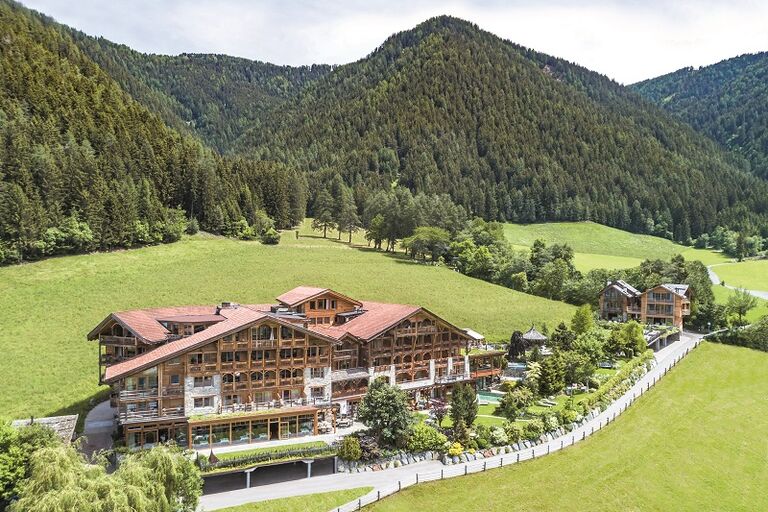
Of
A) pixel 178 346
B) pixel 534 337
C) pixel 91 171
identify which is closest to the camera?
pixel 178 346

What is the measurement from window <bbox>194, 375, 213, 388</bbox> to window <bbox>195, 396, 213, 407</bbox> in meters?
0.96

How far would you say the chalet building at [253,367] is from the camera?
1715 inches

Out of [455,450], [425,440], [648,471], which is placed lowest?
[648,471]

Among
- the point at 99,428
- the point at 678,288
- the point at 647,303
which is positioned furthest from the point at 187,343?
the point at 678,288

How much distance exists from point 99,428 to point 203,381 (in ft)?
30.9

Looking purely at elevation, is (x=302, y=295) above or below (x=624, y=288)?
above

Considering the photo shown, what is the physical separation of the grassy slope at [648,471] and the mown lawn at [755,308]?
131ft

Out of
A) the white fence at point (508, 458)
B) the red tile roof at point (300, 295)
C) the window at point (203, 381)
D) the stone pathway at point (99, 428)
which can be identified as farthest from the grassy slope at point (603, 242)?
the stone pathway at point (99, 428)

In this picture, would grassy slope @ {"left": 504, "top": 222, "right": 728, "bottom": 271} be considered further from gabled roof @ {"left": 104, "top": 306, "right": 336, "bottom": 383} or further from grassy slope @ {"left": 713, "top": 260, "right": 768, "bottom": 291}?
gabled roof @ {"left": 104, "top": 306, "right": 336, "bottom": 383}

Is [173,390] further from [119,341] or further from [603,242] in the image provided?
[603,242]

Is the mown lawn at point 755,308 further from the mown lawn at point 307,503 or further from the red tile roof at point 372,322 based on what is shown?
the mown lawn at point 307,503

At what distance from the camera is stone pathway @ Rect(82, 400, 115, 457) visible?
140ft

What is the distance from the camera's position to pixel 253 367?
154ft

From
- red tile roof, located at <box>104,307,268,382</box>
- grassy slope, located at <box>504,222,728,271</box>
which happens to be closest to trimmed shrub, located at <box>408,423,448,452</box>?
red tile roof, located at <box>104,307,268,382</box>
